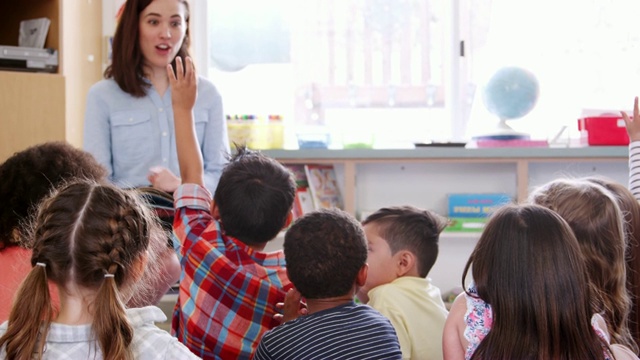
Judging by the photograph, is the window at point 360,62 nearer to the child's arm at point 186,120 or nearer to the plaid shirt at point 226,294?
the child's arm at point 186,120

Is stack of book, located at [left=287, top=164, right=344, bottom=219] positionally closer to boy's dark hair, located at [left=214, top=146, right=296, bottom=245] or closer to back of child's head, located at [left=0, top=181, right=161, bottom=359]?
boy's dark hair, located at [left=214, top=146, right=296, bottom=245]

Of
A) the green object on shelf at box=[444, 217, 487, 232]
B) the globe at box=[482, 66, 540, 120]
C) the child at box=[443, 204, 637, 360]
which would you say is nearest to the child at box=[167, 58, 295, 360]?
the child at box=[443, 204, 637, 360]

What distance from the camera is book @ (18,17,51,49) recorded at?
11.6ft

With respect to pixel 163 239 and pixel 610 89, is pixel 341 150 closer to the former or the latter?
pixel 610 89

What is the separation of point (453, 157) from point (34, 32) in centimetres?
190

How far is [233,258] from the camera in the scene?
1.77m

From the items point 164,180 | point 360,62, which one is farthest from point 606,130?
point 164,180

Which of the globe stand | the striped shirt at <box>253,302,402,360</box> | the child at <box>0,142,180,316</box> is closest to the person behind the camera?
the striped shirt at <box>253,302,402,360</box>

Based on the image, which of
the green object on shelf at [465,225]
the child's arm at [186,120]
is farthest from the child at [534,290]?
the green object on shelf at [465,225]

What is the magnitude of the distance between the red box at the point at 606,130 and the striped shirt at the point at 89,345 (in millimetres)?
2763

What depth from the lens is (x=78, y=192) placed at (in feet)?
4.47

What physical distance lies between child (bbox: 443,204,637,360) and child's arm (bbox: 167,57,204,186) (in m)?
0.79

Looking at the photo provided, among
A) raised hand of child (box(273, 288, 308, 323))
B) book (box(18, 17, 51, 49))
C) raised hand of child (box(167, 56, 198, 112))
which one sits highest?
book (box(18, 17, 51, 49))

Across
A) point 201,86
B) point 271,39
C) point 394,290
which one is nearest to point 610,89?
point 271,39
